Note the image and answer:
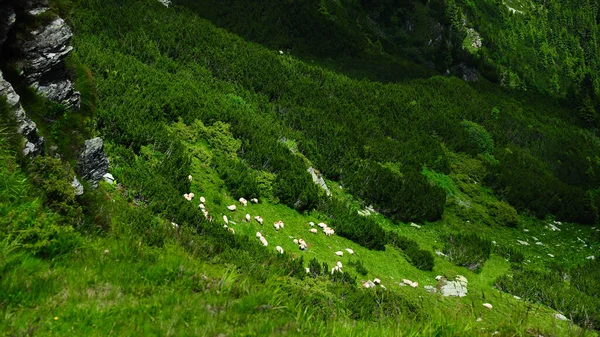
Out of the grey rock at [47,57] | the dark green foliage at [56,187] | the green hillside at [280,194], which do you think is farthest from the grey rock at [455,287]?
the grey rock at [47,57]

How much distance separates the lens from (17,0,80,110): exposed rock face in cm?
611

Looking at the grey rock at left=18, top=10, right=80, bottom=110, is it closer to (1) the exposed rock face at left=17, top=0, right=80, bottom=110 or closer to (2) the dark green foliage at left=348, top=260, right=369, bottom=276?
(1) the exposed rock face at left=17, top=0, right=80, bottom=110

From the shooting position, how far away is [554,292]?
35.4 feet

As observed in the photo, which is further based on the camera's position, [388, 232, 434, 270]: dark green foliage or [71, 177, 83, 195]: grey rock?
[388, 232, 434, 270]: dark green foliage

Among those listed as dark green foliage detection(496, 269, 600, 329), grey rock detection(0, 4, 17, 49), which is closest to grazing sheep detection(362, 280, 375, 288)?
dark green foliage detection(496, 269, 600, 329)

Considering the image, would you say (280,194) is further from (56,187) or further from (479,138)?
(479,138)

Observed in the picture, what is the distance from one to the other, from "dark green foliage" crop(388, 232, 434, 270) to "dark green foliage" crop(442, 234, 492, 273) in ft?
4.31

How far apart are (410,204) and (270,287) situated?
1064 cm

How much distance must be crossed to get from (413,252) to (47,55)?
953cm

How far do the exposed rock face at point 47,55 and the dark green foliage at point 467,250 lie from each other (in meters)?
10.8

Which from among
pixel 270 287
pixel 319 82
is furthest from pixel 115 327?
pixel 319 82

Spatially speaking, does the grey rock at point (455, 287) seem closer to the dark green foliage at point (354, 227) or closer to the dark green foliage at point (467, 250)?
the dark green foliage at point (467, 250)

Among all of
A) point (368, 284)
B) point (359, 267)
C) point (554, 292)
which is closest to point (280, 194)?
point (359, 267)

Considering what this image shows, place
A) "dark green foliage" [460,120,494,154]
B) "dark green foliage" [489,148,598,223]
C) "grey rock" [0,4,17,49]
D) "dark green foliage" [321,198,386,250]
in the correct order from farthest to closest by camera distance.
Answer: "dark green foliage" [460,120,494,154]
"dark green foliage" [489,148,598,223]
"dark green foliage" [321,198,386,250]
"grey rock" [0,4,17,49]
